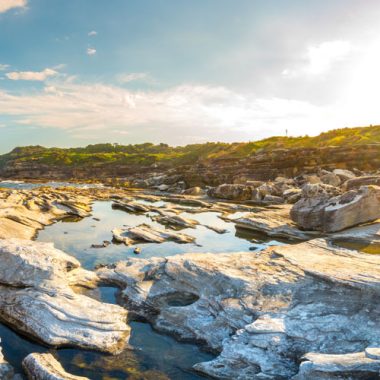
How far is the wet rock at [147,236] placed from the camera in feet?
94.1

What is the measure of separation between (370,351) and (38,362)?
33.5 feet

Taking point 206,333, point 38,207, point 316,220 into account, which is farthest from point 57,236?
point 316,220

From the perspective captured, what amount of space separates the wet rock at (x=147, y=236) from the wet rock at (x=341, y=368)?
19.4 meters

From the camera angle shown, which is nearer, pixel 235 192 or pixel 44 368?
pixel 44 368

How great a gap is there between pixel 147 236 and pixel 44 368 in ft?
59.7

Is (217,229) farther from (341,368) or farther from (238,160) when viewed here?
(238,160)

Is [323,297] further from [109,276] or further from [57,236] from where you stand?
[57,236]

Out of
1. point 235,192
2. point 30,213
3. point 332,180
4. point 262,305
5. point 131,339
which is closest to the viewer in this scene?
point 131,339

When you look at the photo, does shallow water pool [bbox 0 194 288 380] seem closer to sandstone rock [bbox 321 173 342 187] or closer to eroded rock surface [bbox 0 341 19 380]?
eroded rock surface [bbox 0 341 19 380]

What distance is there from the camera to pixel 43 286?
635 inches

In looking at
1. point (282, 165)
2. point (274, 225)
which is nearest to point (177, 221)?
point (274, 225)

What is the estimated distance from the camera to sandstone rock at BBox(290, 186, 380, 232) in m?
28.8

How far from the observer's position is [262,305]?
14414mm

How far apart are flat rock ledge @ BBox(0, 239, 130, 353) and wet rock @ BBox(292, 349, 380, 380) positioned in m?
6.88
